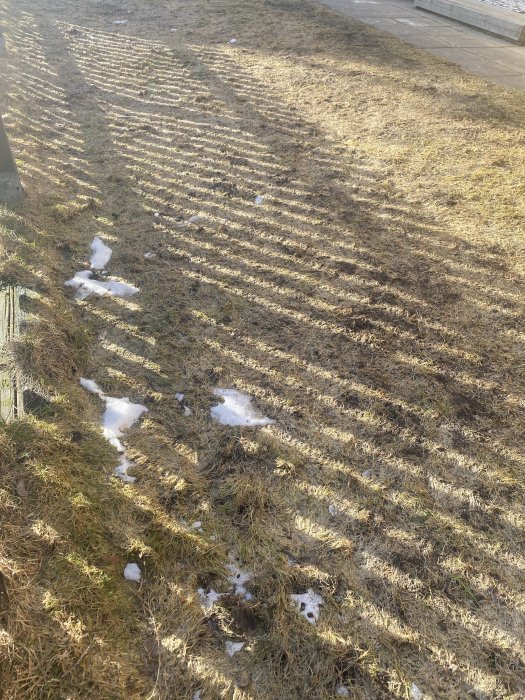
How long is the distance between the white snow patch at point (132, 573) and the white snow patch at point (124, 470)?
36 centimetres

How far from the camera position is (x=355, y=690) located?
148cm

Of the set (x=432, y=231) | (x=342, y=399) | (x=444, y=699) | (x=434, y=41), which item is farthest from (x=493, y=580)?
(x=434, y=41)

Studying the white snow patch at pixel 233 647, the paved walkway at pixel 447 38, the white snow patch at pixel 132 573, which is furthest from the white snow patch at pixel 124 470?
the paved walkway at pixel 447 38

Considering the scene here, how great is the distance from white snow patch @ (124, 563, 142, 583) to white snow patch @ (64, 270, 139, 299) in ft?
5.56

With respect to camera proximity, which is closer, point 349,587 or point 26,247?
point 349,587

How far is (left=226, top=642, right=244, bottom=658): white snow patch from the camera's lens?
1555mm

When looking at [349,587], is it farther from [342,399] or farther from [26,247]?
[26,247]

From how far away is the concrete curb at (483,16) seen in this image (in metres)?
7.03

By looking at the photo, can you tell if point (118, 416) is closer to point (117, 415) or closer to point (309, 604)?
point (117, 415)

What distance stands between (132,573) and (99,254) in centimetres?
222

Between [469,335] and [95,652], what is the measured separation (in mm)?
2329

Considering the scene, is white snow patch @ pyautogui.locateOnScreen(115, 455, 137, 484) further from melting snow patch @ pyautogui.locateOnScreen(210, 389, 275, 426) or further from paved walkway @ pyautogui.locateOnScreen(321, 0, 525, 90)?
paved walkway @ pyautogui.locateOnScreen(321, 0, 525, 90)

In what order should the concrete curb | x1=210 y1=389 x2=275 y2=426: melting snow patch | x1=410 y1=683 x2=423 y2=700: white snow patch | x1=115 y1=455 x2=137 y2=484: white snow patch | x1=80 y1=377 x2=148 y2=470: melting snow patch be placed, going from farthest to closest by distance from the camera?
the concrete curb
x1=210 y1=389 x2=275 y2=426: melting snow patch
x1=80 y1=377 x2=148 y2=470: melting snow patch
x1=115 y1=455 x2=137 y2=484: white snow patch
x1=410 y1=683 x2=423 y2=700: white snow patch

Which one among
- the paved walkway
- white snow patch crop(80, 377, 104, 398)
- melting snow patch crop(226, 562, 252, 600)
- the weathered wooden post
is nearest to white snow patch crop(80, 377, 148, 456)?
white snow patch crop(80, 377, 104, 398)
